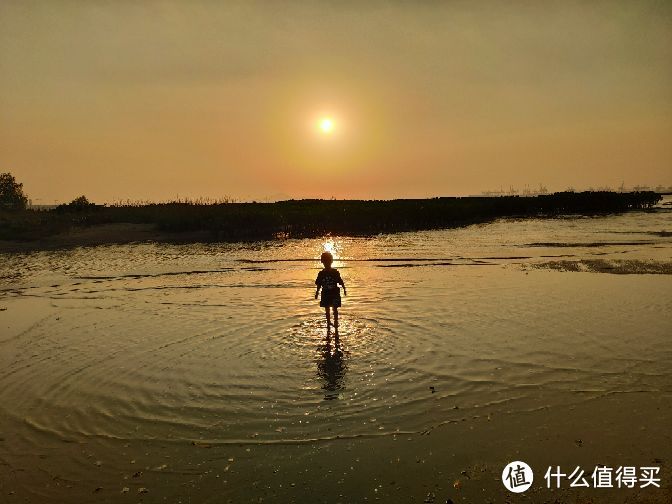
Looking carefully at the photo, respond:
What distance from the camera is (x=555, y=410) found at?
7480 millimetres

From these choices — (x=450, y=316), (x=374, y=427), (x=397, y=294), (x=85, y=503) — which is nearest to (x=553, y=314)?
(x=450, y=316)

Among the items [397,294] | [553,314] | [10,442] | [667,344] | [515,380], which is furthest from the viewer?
[397,294]

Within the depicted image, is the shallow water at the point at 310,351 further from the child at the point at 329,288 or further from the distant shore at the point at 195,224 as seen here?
the distant shore at the point at 195,224

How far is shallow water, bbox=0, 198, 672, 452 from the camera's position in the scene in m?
7.68

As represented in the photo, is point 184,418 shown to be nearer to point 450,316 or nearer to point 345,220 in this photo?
point 450,316

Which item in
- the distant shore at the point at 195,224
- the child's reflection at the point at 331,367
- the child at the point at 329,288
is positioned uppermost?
the distant shore at the point at 195,224

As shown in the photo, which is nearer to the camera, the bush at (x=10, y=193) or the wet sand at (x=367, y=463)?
the wet sand at (x=367, y=463)

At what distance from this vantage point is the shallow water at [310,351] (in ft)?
25.2

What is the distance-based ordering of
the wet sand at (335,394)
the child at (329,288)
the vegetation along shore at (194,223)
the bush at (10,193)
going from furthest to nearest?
1. the bush at (10,193)
2. the vegetation along shore at (194,223)
3. the child at (329,288)
4. the wet sand at (335,394)

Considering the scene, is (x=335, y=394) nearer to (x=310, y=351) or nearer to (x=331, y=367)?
(x=331, y=367)

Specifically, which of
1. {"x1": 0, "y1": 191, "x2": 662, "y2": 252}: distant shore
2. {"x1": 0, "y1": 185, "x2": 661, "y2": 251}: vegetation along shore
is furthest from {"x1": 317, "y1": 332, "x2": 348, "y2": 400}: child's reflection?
{"x1": 0, "y1": 185, "x2": 661, "y2": 251}: vegetation along shore

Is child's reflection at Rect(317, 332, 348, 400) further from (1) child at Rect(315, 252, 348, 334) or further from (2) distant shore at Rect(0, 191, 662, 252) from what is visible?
(2) distant shore at Rect(0, 191, 662, 252)

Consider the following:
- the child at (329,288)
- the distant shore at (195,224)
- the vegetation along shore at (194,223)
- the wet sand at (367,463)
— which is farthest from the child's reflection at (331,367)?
the vegetation along shore at (194,223)

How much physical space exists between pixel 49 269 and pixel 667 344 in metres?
27.3
